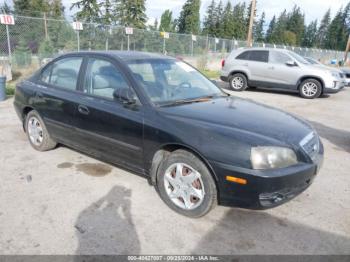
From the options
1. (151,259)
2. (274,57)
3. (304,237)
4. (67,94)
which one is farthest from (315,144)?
(274,57)

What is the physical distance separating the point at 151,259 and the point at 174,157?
1.00 m

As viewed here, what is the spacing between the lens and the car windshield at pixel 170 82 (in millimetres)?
3562

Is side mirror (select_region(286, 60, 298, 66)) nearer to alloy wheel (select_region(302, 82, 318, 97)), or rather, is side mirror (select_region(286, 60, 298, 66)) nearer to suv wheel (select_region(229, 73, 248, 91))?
alloy wheel (select_region(302, 82, 318, 97))

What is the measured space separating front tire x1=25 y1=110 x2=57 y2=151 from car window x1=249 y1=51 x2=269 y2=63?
9.33m

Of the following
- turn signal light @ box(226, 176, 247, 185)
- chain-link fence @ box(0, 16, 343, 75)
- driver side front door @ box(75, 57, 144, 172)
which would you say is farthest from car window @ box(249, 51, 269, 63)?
turn signal light @ box(226, 176, 247, 185)

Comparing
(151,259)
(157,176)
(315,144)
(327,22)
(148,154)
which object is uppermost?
(327,22)

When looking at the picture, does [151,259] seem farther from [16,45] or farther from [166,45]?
[166,45]

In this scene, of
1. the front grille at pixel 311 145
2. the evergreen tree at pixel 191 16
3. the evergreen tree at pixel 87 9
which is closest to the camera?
the front grille at pixel 311 145

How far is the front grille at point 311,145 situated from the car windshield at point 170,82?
51.5 inches

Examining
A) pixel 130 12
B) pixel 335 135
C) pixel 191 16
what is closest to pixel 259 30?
pixel 191 16

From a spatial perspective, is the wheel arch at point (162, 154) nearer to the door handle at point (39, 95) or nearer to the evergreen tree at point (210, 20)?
the door handle at point (39, 95)

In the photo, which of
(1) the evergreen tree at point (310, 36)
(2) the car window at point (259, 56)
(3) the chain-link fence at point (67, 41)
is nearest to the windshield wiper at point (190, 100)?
(2) the car window at point (259, 56)

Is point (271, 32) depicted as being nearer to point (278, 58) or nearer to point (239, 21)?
point (239, 21)

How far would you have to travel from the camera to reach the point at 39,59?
527 inches
